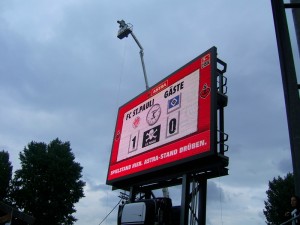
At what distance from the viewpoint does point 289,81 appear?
2512mm

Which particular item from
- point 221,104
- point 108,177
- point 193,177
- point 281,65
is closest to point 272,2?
point 281,65

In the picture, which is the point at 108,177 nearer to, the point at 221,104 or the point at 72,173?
the point at 221,104

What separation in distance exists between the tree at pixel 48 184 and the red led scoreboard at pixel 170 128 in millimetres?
19898

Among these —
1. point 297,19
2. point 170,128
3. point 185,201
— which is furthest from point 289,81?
point 170,128

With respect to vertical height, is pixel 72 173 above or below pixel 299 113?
above

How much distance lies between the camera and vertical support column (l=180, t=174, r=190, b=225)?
23.9 feet

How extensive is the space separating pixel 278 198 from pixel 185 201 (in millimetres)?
27730

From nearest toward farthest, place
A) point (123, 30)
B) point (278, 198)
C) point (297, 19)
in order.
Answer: point (297, 19), point (123, 30), point (278, 198)

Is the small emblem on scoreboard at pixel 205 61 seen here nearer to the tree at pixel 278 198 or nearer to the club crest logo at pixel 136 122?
the club crest logo at pixel 136 122

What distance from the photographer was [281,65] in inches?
102

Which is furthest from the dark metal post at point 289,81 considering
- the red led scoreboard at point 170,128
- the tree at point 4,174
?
the tree at point 4,174

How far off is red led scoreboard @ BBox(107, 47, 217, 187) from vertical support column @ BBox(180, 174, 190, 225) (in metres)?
0.22

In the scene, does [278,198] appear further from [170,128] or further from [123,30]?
[170,128]

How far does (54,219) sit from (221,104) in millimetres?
23217
